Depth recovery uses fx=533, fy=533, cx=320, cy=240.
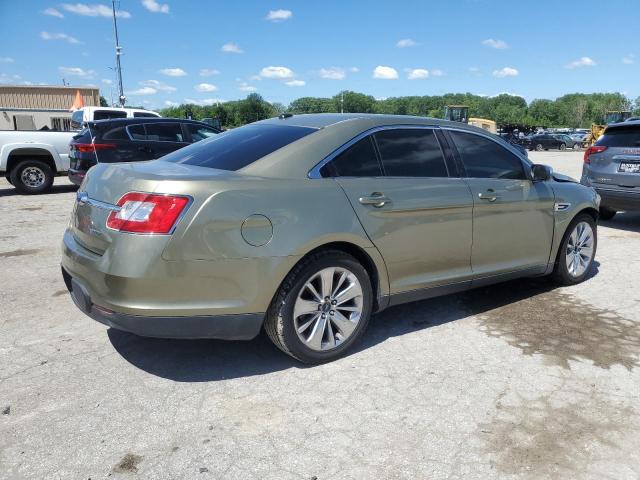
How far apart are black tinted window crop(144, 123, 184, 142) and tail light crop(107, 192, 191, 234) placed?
26.3 ft

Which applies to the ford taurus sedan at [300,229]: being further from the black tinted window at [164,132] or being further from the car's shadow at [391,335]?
the black tinted window at [164,132]

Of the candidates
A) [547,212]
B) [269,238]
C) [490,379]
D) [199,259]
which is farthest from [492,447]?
[547,212]

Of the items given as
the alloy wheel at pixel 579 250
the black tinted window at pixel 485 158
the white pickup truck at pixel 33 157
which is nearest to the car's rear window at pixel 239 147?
the black tinted window at pixel 485 158

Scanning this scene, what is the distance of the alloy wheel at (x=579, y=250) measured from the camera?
519 centimetres

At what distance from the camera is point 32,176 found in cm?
1170

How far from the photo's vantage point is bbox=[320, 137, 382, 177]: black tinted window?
3459 mm

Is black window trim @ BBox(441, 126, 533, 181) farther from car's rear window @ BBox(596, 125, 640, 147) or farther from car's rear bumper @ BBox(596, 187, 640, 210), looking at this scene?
car's rear window @ BBox(596, 125, 640, 147)

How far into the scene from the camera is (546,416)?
290 centimetres

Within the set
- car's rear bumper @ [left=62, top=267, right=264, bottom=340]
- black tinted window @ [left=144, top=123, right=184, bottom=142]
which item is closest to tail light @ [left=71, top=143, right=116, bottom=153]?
black tinted window @ [left=144, top=123, right=184, bottom=142]

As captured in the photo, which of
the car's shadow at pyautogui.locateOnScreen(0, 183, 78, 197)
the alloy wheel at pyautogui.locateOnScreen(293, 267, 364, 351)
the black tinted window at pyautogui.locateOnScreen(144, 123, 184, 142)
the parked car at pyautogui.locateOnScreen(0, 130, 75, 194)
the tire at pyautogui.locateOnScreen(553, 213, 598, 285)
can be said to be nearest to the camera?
the alloy wheel at pyautogui.locateOnScreen(293, 267, 364, 351)

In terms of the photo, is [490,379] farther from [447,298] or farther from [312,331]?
[447,298]

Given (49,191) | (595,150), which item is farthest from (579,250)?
(49,191)

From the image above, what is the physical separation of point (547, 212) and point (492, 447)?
9.02 ft

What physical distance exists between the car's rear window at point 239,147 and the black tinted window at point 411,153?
1.81ft
